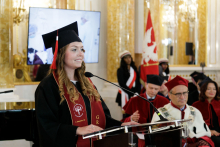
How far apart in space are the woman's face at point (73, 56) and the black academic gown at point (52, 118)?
0.20 m

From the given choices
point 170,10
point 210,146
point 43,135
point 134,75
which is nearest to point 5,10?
point 134,75

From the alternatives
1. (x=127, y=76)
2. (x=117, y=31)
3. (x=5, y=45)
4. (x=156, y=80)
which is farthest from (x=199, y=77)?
(x=5, y=45)

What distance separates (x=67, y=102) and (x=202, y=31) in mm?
8108

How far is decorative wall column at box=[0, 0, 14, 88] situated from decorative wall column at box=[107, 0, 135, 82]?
2.84 metres

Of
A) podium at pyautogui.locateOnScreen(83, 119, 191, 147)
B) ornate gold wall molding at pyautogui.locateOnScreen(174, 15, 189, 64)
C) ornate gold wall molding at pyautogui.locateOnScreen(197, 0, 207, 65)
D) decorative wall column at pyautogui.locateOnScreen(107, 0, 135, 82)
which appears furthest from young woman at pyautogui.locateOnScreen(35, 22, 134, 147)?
ornate gold wall molding at pyautogui.locateOnScreen(174, 15, 189, 64)

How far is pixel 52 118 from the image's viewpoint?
217 centimetres

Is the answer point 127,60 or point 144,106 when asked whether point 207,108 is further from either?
point 127,60

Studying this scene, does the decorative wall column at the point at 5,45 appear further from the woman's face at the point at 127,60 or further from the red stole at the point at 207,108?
the red stole at the point at 207,108

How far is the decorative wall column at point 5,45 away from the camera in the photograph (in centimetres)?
475

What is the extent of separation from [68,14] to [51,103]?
404cm

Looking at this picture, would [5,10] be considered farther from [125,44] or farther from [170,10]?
[170,10]

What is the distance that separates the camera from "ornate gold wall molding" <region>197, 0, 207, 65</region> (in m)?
9.41

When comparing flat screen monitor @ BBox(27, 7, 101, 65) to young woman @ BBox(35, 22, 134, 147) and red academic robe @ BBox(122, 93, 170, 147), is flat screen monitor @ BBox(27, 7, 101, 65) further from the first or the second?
young woman @ BBox(35, 22, 134, 147)

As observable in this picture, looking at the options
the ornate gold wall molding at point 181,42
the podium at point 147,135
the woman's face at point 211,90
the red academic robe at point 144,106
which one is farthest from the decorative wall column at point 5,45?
the ornate gold wall molding at point 181,42
